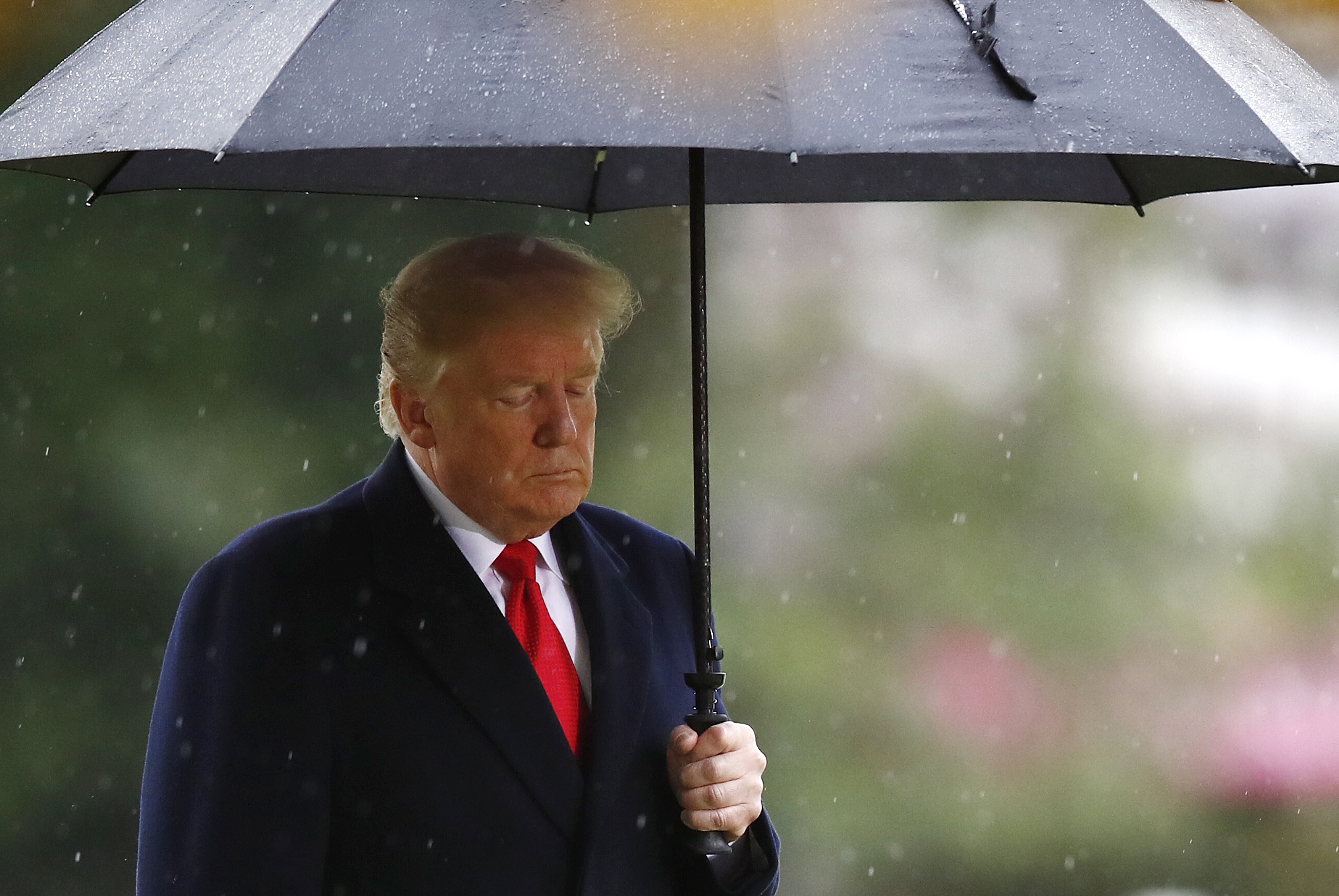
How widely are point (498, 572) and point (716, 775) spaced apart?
0.37 meters

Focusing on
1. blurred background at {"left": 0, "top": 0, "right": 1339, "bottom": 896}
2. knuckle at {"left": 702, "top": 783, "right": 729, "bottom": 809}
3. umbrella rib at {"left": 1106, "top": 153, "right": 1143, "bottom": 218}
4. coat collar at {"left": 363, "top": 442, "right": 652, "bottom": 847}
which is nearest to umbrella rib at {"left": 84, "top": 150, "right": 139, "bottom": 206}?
coat collar at {"left": 363, "top": 442, "right": 652, "bottom": 847}

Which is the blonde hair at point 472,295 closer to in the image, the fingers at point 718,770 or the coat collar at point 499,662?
the coat collar at point 499,662

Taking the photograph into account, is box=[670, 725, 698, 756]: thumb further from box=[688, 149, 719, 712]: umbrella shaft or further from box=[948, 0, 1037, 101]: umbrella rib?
box=[948, 0, 1037, 101]: umbrella rib

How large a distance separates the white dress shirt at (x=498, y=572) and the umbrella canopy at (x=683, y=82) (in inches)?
22.3

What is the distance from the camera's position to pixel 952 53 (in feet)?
4.97

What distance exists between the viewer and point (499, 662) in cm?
186

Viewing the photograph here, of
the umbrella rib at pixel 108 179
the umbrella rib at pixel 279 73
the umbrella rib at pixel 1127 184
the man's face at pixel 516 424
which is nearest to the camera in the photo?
the umbrella rib at pixel 279 73

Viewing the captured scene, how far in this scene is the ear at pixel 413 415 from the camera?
194cm

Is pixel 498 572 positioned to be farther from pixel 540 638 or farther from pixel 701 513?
pixel 701 513

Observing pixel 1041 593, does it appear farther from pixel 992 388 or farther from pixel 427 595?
pixel 427 595

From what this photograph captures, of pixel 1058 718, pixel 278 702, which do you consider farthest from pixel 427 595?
pixel 1058 718

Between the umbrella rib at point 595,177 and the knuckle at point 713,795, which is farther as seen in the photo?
the umbrella rib at point 595,177

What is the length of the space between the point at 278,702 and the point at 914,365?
3404 mm

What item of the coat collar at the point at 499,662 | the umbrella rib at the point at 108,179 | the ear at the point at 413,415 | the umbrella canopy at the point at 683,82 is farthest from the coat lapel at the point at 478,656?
the umbrella rib at the point at 108,179
